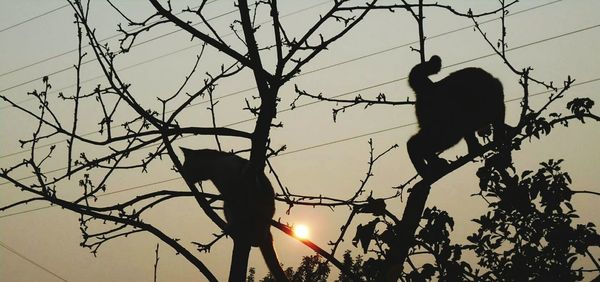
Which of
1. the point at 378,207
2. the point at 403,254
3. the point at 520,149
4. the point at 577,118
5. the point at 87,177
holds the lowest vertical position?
the point at 403,254

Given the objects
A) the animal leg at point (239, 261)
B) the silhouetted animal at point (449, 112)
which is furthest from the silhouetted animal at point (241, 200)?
the silhouetted animal at point (449, 112)

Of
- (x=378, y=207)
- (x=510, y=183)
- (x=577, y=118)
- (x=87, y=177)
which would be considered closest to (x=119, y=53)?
(x=87, y=177)

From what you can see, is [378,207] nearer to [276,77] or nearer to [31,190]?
[276,77]

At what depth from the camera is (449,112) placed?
508 cm

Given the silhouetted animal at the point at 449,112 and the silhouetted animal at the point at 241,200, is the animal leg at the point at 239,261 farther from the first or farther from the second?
the silhouetted animal at the point at 449,112

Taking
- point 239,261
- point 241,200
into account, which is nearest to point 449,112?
point 241,200

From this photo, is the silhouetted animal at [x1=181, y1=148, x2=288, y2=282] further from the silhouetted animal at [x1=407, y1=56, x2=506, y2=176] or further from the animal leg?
the silhouetted animal at [x1=407, y1=56, x2=506, y2=176]

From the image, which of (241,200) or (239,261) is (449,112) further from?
(239,261)

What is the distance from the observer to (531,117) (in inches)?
136

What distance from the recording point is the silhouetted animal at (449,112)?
16.3ft

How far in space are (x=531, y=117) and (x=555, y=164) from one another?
29.3 inches

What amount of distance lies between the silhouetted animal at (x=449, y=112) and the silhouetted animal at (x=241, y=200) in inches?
68.1

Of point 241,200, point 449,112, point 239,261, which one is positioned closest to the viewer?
point 239,261

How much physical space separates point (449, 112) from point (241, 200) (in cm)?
289
